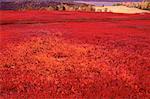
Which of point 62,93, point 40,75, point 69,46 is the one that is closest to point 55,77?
point 40,75

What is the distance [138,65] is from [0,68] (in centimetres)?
279

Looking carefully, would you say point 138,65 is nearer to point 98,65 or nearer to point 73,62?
point 98,65

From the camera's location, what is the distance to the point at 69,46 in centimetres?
878

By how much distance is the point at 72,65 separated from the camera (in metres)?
7.20

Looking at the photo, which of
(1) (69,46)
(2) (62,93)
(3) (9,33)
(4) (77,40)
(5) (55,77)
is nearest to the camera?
(2) (62,93)

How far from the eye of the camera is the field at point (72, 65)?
19.1 ft

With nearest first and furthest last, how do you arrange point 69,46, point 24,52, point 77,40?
point 24,52
point 69,46
point 77,40

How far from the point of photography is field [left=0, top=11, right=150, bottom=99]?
5.83 meters

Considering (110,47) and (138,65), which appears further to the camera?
(110,47)

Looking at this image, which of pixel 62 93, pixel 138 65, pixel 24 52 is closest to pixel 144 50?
pixel 138 65

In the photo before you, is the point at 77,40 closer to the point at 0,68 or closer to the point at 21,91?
the point at 0,68

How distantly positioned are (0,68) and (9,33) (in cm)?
364

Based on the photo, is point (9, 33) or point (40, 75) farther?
point (9, 33)

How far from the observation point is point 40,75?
6.49m
